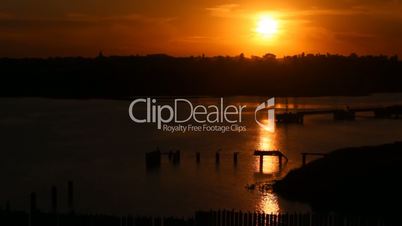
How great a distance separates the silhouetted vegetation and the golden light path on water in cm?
81

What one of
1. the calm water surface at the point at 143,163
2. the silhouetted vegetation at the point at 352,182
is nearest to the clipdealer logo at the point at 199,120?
the calm water surface at the point at 143,163

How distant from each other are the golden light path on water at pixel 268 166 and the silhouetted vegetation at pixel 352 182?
0.81 metres

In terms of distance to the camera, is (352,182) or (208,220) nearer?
(208,220)

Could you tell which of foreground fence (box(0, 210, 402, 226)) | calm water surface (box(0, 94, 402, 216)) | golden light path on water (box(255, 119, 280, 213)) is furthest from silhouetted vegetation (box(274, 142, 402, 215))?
foreground fence (box(0, 210, 402, 226))

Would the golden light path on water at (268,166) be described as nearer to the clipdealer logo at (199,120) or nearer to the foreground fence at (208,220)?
the clipdealer logo at (199,120)

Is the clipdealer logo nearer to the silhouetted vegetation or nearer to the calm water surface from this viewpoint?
the calm water surface

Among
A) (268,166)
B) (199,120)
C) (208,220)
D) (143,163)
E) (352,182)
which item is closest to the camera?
(208,220)

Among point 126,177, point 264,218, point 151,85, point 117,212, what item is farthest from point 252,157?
point 151,85

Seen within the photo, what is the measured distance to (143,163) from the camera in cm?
4478

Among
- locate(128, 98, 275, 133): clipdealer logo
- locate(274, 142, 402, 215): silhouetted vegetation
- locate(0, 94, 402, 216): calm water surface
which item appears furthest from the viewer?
locate(128, 98, 275, 133): clipdealer logo

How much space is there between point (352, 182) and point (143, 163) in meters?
21.8

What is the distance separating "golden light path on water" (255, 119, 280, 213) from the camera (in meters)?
27.1

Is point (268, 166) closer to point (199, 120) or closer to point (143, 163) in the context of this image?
point (143, 163)

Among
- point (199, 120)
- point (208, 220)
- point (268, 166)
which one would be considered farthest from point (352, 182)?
point (199, 120)
